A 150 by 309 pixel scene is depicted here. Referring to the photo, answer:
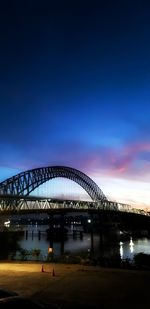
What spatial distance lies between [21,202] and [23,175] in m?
12.7

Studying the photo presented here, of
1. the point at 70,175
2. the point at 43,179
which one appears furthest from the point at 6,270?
the point at 70,175

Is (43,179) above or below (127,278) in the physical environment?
above

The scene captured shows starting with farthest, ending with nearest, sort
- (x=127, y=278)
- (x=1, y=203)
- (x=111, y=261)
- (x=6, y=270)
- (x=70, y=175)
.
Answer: (x=70, y=175), (x=1, y=203), (x=111, y=261), (x=6, y=270), (x=127, y=278)

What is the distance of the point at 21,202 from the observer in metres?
179

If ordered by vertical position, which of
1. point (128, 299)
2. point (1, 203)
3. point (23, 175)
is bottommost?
point (128, 299)

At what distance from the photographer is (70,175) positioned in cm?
19150

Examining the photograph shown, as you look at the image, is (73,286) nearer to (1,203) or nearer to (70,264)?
(70,264)

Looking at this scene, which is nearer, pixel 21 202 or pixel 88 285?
pixel 88 285

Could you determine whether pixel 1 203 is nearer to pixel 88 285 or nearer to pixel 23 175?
pixel 23 175

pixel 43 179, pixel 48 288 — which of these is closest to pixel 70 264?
pixel 48 288

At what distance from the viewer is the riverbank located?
24.5 meters

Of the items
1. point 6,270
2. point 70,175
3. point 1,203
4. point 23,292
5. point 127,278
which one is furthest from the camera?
point 70,175

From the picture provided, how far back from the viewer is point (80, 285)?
30234mm

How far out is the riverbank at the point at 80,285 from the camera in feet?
80.2
